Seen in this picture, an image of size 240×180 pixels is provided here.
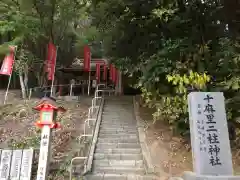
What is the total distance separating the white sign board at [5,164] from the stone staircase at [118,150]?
2.45 m

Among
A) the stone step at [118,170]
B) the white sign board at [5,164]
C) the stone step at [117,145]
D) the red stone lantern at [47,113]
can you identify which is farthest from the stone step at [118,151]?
the white sign board at [5,164]

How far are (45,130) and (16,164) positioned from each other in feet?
4.51

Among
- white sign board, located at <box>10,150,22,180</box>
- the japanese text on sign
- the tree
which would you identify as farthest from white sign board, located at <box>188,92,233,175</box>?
the tree

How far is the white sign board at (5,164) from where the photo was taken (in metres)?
9.59

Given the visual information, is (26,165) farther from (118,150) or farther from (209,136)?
(209,136)

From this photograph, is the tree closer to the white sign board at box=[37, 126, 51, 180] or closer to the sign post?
the sign post

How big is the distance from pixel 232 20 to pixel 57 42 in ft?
31.9

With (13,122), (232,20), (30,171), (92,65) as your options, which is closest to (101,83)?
(92,65)

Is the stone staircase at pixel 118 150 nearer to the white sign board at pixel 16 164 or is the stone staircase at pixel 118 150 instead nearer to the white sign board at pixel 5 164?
the white sign board at pixel 16 164

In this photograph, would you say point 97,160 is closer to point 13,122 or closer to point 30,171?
point 30,171

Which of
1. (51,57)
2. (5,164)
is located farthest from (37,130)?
(51,57)

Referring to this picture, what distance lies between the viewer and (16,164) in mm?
9680

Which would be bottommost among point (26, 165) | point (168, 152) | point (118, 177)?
point (118, 177)

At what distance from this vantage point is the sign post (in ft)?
29.9
